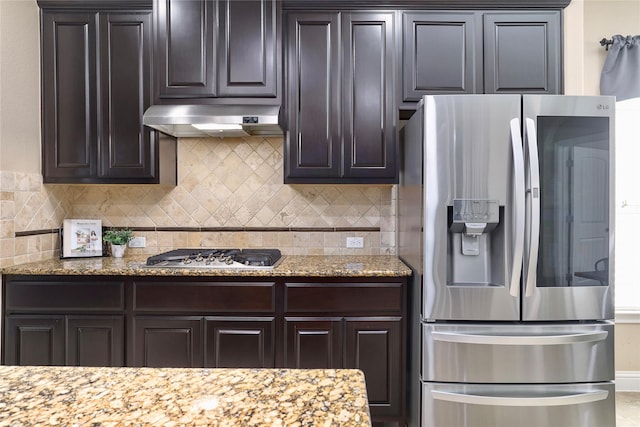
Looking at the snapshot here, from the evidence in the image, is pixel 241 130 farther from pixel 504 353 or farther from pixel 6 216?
pixel 504 353

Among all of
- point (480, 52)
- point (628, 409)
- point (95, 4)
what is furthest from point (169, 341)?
point (628, 409)

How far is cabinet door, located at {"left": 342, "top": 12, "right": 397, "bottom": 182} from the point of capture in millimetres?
2535

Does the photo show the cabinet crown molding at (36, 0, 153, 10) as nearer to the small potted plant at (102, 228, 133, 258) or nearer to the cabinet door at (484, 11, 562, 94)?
the small potted plant at (102, 228, 133, 258)

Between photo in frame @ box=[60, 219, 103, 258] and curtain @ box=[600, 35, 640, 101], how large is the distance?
3749 millimetres

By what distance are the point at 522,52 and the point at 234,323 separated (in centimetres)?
238

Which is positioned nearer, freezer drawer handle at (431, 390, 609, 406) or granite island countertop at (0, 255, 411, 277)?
freezer drawer handle at (431, 390, 609, 406)

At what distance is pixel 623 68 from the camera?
284 cm

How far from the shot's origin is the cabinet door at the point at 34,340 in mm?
2305

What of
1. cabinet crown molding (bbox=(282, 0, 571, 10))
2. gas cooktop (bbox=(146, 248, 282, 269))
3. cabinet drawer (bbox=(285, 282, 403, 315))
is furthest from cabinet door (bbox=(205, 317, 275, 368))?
cabinet crown molding (bbox=(282, 0, 571, 10))

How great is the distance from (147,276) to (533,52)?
2667 millimetres

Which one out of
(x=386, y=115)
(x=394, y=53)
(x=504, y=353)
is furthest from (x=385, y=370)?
(x=394, y=53)

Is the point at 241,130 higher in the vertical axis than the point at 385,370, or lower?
higher

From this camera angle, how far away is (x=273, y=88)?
253 centimetres

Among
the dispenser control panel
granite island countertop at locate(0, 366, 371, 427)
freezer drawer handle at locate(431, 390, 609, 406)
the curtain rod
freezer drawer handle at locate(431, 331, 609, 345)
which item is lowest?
freezer drawer handle at locate(431, 390, 609, 406)
